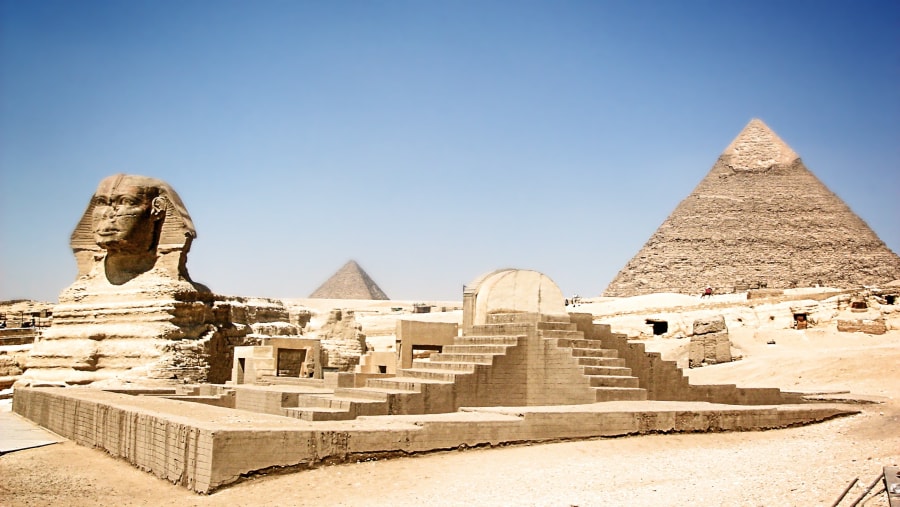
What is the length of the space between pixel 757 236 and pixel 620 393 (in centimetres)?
11552

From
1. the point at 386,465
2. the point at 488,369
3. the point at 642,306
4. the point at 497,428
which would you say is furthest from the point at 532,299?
the point at 642,306

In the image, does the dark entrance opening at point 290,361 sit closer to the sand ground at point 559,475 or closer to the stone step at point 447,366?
the stone step at point 447,366

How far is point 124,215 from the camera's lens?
17094 millimetres

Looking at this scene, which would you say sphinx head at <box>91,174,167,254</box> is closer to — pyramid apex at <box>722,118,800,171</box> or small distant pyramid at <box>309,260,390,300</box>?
small distant pyramid at <box>309,260,390,300</box>

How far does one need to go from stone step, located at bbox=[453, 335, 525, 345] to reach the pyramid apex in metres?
120

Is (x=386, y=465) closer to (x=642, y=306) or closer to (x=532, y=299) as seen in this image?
(x=532, y=299)

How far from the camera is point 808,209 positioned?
12050cm

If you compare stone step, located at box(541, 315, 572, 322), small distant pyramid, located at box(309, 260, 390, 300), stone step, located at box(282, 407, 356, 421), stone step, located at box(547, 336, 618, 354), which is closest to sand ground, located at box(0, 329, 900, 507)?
stone step, located at box(282, 407, 356, 421)

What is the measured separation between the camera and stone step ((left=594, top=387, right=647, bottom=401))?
11.4 metres

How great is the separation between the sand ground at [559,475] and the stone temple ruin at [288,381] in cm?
20

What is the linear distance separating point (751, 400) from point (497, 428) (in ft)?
18.5

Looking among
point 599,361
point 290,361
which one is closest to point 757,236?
point 290,361

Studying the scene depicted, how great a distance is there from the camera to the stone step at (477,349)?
479 inches

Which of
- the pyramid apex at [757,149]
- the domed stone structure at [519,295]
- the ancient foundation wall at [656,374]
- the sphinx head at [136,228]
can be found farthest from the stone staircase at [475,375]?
the pyramid apex at [757,149]
